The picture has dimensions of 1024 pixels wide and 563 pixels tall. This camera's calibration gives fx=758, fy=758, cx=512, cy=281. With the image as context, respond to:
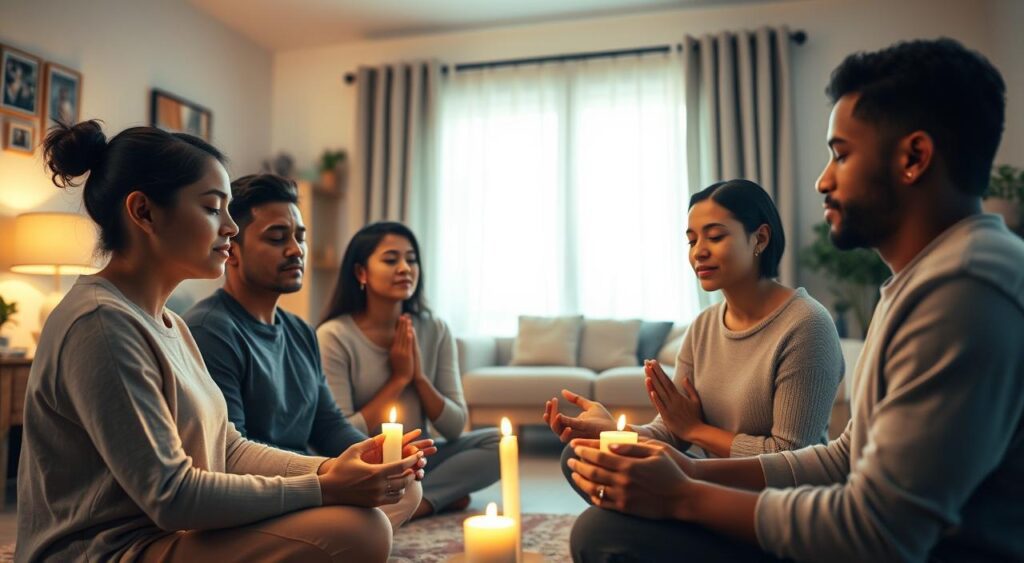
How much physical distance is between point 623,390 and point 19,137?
337 cm

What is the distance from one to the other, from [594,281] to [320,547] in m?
4.22

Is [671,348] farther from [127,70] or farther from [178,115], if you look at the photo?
[127,70]

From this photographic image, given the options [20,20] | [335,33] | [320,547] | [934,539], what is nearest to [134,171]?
[320,547]

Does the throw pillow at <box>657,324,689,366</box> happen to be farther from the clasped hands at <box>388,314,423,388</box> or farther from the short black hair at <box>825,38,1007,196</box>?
the short black hair at <box>825,38,1007,196</box>

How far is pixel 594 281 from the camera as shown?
538cm

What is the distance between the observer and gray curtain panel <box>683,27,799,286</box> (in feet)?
16.3

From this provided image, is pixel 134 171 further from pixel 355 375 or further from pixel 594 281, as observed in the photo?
pixel 594 281

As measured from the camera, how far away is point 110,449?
1106 millimetres

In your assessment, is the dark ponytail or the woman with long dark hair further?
the woman with long dark hair

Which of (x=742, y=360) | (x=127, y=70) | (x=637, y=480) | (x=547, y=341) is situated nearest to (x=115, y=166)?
(x=637, y=480)

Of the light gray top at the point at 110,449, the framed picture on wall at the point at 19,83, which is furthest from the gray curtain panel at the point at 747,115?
the light gray top at the point at 110,449

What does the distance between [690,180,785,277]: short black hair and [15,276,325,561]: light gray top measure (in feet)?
3.87

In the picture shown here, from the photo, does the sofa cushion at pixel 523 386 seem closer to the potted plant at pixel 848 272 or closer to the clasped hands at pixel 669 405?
the potted plant at pixel 848 272

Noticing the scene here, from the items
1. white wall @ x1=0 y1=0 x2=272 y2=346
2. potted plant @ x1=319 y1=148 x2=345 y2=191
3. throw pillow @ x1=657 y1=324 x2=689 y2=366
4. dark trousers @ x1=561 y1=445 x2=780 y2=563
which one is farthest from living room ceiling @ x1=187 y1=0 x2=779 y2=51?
dark trousers @ x1=561 y1=445 x2=780 y2=563
